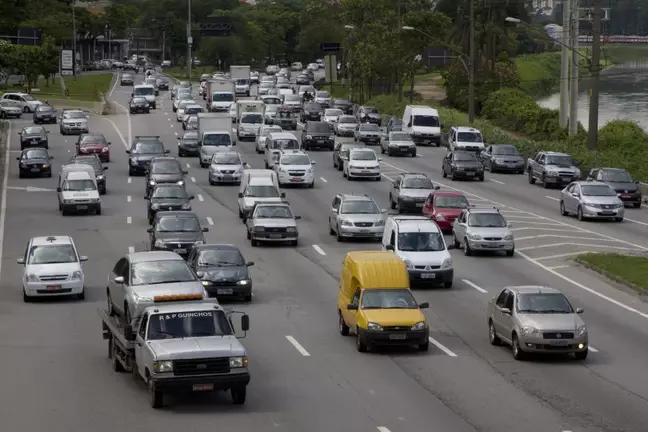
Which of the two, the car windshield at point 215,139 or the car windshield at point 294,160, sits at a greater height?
the car windshield at point 215,139

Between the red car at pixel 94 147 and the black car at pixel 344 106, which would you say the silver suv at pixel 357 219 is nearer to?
the red car at pixel 94 147

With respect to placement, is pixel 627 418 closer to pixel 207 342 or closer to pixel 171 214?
pixel 207 342

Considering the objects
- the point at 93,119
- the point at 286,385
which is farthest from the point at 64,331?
the point at 93,119

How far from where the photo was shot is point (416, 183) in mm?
52469

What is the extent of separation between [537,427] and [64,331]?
43.0 ft

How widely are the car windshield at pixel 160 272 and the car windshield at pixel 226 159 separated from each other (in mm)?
34231

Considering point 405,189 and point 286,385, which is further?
point 405,189

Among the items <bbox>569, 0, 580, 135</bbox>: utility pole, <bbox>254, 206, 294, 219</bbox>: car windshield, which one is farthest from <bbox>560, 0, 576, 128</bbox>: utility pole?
<bbox>254, 206, 294, 219</bbox>: car windshield

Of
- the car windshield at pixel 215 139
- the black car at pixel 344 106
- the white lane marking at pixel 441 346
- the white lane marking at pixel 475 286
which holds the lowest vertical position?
the white lane marking at pixel 441 346

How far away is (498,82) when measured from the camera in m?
116

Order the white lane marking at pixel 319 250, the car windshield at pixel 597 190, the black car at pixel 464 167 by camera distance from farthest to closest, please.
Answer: the black car at pixel 464 167, the car windshield at pixel 597 190, the white lane marking at pixel 319 250

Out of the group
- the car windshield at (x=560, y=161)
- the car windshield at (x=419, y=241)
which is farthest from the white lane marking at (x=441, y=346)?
the car windshield at (x=560, y=161)

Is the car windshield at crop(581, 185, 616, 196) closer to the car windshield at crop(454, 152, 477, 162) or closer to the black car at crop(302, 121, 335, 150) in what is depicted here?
the car windshield at crop(454, 152, 477, 162)

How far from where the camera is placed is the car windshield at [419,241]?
3697 cm
